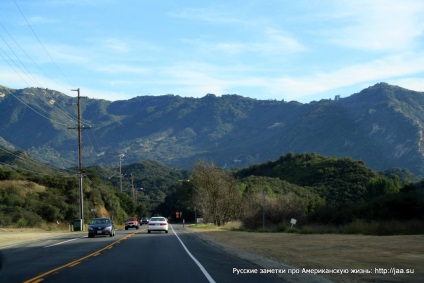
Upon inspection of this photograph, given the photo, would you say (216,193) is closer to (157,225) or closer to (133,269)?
(157,225)

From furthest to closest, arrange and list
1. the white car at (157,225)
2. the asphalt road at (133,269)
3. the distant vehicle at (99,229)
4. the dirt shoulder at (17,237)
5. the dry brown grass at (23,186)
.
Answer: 1. the dry brown grass at (23,186)
2. the white car at (157,225)
3. the distant vehicle at (99,229)
4. the dirt shoulder at (17,237)
5. the asphalt road at (133,269)

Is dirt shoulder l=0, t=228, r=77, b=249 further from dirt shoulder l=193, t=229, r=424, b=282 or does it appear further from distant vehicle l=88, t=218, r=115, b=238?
dirt shoulder l=193, t=229, r=424, b=282

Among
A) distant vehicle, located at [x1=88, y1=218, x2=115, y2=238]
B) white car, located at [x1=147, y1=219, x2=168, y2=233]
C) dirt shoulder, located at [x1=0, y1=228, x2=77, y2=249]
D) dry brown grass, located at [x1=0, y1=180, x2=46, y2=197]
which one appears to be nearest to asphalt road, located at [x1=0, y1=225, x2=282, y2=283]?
dirt shoulder, located at [x1=0, y1=228, x2=77, y2=249]

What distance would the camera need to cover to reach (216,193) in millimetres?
72938

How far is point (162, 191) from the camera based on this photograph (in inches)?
7156

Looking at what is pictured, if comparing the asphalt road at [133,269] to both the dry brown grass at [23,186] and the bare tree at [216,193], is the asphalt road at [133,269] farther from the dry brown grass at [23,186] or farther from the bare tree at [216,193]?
the dry brown grass at [23,186]

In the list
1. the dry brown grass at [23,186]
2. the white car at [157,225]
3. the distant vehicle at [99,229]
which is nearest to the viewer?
the distant vehicle at [99,229]

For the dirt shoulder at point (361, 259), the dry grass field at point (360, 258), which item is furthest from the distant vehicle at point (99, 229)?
the dirt shoulder at point (361, 259)

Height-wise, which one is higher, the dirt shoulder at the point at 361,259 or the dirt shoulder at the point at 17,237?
the dirt shoulder at the point at 361,259

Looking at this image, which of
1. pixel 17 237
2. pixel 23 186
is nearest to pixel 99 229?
pixel 17 237

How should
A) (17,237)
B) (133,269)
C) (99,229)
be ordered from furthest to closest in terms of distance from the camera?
1. (17,237)
2. (99,229)
3. (133,269)

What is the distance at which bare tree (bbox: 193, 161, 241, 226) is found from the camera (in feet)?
239

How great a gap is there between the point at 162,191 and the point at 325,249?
524ft

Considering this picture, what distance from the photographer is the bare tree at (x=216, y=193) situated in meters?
72.8
